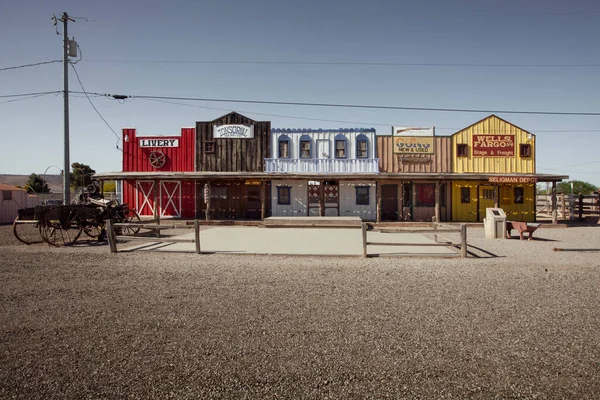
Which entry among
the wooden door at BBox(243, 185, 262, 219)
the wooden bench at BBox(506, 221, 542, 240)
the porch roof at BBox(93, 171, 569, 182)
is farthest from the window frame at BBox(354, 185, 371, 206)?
the wooden bench at BBox(506, 221, 542, 240)

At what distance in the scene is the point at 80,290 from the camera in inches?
242

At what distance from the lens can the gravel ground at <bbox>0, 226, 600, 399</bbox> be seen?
306 centimetres

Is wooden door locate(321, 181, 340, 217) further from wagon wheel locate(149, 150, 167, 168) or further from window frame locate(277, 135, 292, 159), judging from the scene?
wagon wheel locate(149, 150, 167, 168)

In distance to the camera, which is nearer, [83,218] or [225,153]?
[83,218]

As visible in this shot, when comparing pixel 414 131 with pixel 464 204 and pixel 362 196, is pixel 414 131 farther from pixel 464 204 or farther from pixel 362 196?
pixel 464 204

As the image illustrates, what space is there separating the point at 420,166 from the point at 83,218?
61.6 feet

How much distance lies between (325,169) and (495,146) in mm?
11312

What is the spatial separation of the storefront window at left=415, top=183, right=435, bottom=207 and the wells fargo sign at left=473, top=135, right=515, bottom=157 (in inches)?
146

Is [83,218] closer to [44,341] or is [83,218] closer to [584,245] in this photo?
[44,341]

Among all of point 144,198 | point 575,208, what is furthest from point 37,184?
point 575,208

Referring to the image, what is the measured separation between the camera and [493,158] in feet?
69.3

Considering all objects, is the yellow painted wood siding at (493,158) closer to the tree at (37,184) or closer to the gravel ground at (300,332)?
the gravel ground at (300,332)

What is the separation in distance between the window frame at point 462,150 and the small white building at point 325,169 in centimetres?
552

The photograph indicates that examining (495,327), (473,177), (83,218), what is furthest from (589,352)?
(473,177)
